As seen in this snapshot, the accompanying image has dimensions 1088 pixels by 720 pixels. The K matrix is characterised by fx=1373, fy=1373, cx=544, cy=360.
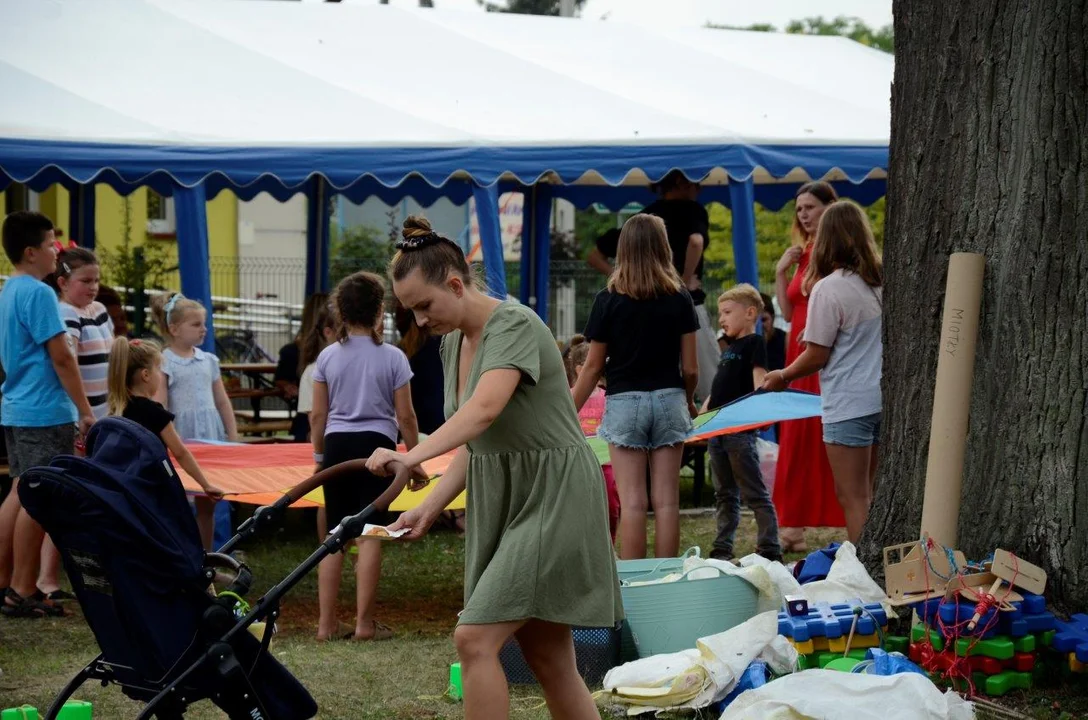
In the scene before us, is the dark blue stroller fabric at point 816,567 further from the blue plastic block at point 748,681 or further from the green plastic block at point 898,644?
the blue plastic block at point 748,681

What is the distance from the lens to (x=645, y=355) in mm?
6660

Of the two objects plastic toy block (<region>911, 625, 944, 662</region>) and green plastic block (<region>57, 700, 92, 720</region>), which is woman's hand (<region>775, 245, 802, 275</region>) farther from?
green plastic block (<region>57, 700, 92, 720</region>)

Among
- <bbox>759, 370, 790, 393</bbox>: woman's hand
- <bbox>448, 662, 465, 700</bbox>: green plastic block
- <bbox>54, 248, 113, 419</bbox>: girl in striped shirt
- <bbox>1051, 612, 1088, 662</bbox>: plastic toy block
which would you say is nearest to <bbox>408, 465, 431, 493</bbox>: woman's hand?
<bbox>448, 662, 465, 700</bbox>: green plastic block

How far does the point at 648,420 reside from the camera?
666cm

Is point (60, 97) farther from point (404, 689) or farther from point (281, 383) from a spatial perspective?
point (404, 689)

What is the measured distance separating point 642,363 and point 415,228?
9.44ft

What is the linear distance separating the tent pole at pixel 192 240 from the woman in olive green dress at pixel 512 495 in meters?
5.97

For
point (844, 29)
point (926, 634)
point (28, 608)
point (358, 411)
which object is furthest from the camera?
point (844, 29)

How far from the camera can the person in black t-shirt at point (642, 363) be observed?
6.65 meters

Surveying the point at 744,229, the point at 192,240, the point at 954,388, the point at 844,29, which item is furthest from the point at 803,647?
the point at 844,29

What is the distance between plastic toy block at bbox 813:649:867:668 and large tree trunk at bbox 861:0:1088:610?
631 mm

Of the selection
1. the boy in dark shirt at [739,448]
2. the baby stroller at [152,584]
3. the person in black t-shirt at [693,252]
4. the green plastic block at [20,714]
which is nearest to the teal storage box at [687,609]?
the baby stroller at [152,584]

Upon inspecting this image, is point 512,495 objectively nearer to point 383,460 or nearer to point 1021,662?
point 383,460

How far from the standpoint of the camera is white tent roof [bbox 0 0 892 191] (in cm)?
1002
